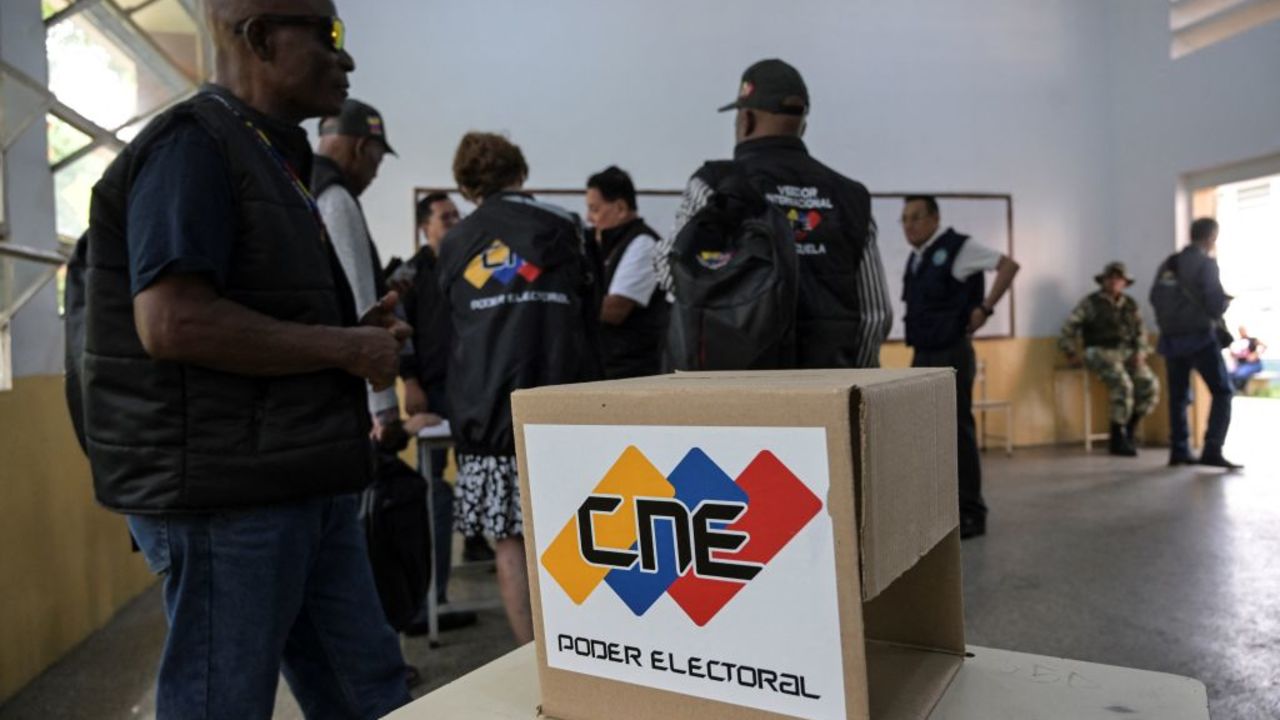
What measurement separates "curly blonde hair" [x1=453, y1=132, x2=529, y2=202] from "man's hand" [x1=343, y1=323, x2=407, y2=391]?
3.38 ft

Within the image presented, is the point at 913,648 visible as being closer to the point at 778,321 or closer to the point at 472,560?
the point at 778,321

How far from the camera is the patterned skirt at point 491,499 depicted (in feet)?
6.64

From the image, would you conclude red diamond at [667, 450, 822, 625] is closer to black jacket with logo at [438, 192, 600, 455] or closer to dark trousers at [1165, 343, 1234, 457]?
black jacket with logo at [438, 192, 600, 455]

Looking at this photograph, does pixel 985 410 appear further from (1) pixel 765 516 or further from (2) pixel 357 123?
(1) pixel 765 516

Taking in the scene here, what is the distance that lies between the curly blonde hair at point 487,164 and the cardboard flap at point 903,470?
5.06 feet

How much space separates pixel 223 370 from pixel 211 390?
0.09 ft

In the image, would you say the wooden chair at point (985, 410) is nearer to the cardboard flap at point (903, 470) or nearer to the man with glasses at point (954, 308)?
the man with glasses at point (954, 308)

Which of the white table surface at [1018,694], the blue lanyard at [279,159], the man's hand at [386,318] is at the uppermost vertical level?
the blue lanyard at [279,159]

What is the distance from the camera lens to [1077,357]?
21.2 ft

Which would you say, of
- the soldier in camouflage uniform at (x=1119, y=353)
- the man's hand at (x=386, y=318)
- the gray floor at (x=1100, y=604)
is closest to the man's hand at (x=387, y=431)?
the man's hand at (x=386, y=318)

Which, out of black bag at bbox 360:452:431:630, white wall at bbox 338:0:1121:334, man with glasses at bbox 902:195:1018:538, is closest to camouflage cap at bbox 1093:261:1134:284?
white wall at bbox 338:0:1121:334

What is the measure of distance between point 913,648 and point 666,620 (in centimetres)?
34

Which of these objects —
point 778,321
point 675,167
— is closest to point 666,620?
point 778,321

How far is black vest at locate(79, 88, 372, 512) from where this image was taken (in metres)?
1.00
